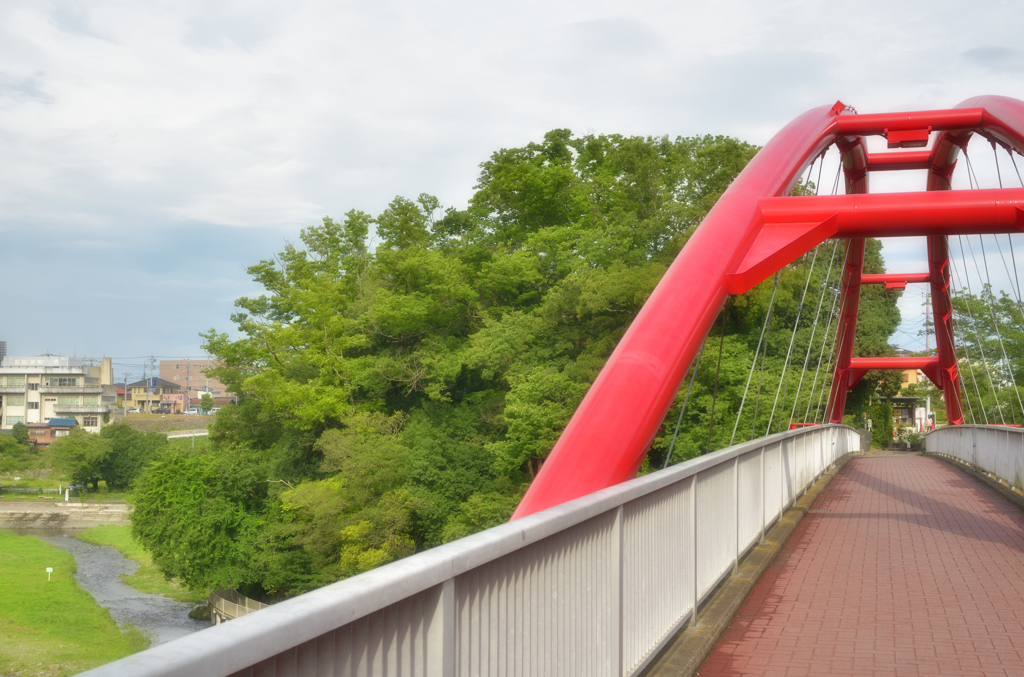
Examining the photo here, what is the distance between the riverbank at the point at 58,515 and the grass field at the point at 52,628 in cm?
1583

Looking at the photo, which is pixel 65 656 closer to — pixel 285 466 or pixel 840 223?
pixel 285 466

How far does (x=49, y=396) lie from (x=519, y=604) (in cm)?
11147

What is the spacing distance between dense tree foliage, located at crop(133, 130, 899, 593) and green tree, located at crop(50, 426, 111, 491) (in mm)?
32324

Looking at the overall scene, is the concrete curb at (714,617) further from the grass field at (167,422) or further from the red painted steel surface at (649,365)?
the grass field at (167,422)

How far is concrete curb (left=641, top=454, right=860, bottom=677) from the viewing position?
142 inches

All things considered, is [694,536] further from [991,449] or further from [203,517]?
[203,517]

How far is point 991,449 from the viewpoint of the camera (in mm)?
12758

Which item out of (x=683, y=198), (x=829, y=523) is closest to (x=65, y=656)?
(x=683, y=198)

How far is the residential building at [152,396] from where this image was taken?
5064 inches

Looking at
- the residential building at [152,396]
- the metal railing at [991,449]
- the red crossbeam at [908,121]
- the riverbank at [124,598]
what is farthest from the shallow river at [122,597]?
the residential building at [152,396]

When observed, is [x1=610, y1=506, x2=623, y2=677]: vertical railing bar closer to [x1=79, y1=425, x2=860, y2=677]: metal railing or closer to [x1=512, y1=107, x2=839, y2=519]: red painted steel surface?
[x1=79, y1=425, x2=860, y2=677]: metal railing

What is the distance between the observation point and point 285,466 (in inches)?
1539

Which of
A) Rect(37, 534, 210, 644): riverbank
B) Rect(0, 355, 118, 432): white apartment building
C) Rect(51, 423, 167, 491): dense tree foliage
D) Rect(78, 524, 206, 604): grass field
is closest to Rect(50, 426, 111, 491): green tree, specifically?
Rect(51, 423, 167, 491): dense tree foliage

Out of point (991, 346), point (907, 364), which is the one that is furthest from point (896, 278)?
point (991, 346)
